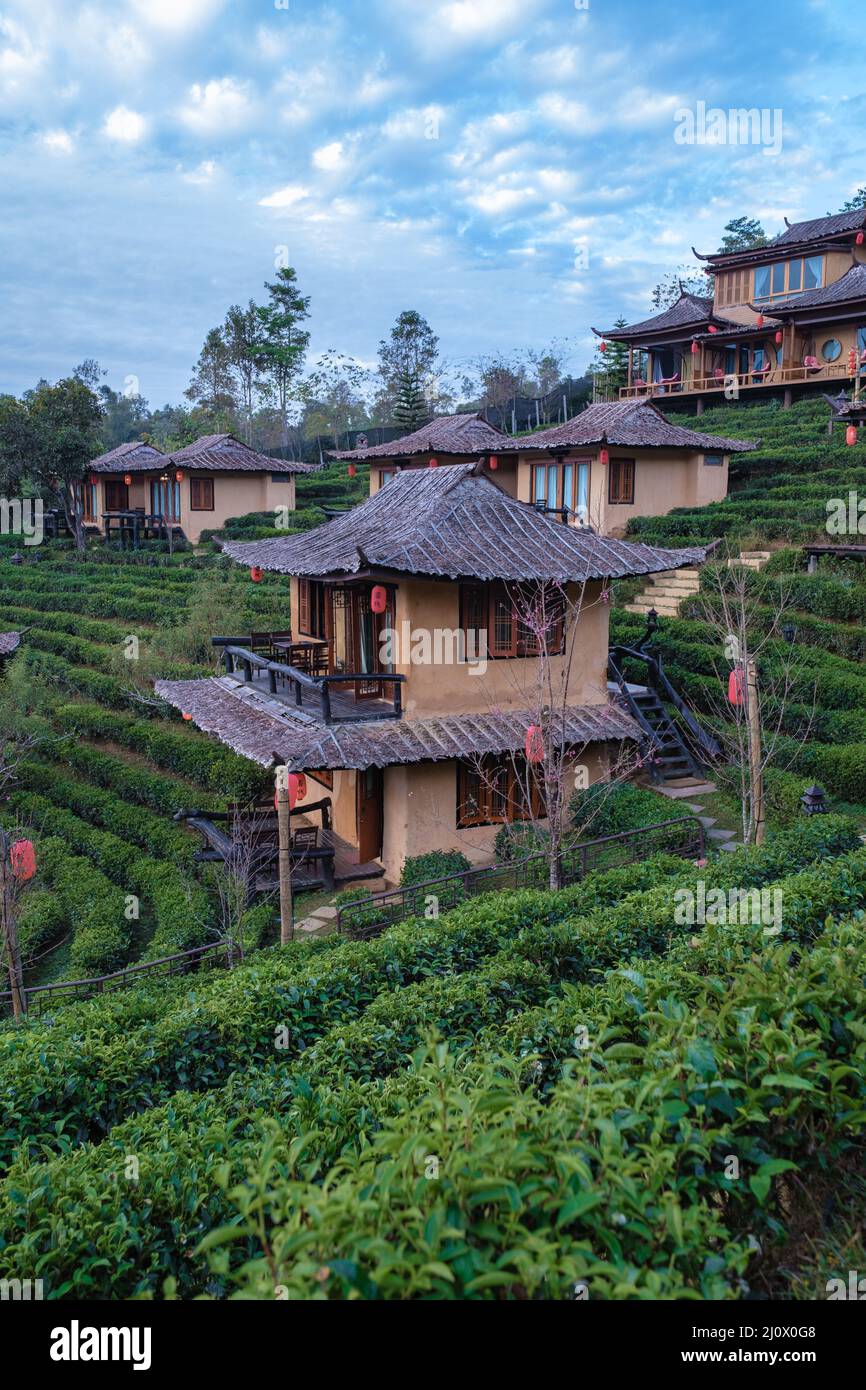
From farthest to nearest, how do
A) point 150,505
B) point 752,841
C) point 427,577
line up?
point 150,505
point 427,577
point 752,841

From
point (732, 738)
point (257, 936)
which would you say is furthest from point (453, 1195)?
point (732, 738)

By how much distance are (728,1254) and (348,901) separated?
1103cm

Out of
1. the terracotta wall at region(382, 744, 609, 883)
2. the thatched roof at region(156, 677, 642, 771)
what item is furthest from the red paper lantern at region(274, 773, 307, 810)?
the terracotta wall at region(382, 744, 609, 883)

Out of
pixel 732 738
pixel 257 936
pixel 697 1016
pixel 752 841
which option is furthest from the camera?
pixel 732 738

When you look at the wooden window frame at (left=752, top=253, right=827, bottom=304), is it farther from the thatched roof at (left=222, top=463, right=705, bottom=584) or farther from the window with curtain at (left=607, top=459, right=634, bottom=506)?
the thatched roof at (left=222, top=463, right=705, bottom=584)

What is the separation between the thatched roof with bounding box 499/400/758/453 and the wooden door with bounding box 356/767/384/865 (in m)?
16.0

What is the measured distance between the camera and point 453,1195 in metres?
3.23

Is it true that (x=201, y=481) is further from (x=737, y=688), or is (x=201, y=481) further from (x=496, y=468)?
(x=737, y=688)

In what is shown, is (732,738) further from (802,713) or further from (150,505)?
(150,505)

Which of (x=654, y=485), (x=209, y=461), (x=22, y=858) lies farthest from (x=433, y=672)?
(x=209, y=461)

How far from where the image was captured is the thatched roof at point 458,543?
593 inches

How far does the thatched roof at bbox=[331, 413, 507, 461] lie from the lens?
119 feet

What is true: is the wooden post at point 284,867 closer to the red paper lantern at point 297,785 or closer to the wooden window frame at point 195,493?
the red paper lantern at point 297,785

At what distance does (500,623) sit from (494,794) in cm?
281
